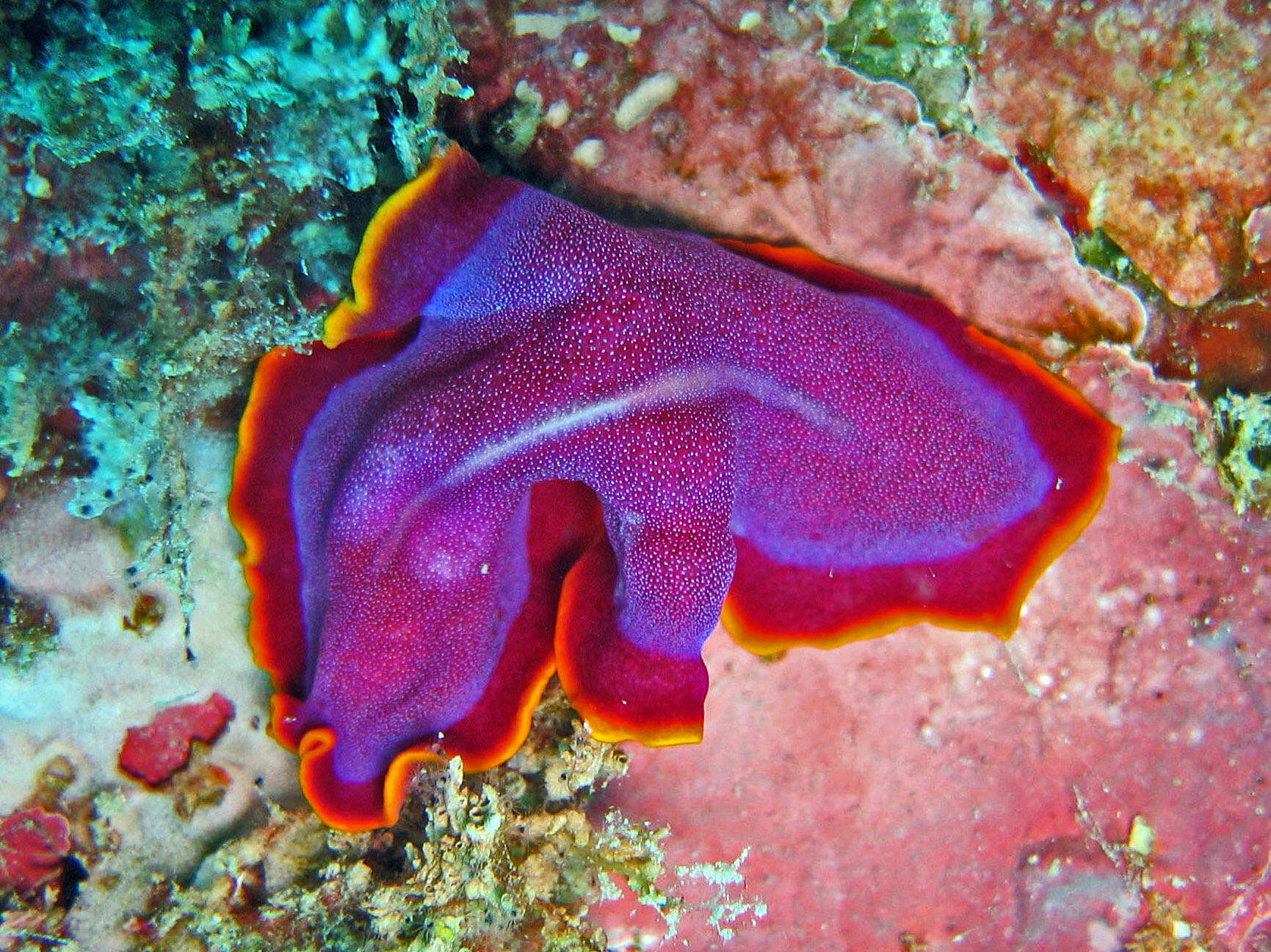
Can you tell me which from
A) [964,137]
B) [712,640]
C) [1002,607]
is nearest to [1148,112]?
[964,137]

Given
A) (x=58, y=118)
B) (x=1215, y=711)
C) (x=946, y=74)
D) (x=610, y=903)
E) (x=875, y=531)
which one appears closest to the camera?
(x=58, y=118)

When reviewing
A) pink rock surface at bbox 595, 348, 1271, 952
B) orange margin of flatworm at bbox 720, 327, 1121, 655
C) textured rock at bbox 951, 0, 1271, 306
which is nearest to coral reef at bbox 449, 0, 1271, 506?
textured rock at bbox 951, 0, 1271, 306

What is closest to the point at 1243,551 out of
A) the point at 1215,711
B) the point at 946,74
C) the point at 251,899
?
the point at 1215,711

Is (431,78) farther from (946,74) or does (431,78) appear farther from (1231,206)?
(1231,206)

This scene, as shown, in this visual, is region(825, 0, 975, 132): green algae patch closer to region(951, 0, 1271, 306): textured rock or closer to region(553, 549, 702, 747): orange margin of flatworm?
region(951, 0, 1271, 306): textured rock

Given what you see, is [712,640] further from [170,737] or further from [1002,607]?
[170,737]

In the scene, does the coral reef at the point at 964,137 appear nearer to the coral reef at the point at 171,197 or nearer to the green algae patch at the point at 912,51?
the green algae patch at the point at 912,51
